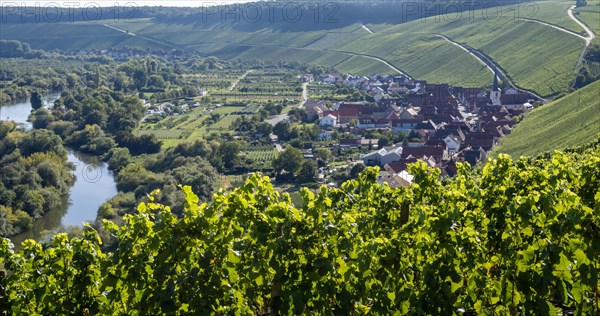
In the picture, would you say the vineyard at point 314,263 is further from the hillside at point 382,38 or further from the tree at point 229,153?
the hillside at point 382,38

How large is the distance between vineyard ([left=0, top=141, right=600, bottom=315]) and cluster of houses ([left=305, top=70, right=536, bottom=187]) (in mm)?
19749

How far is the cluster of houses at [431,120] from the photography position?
3069 cm

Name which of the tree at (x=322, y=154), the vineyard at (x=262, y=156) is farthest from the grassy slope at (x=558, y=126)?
the vineyard at (x=262, y=156)

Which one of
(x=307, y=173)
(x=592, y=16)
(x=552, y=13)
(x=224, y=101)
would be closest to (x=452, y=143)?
(x=307, y=173)

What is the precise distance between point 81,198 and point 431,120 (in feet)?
64.6

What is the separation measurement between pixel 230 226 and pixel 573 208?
2181mm

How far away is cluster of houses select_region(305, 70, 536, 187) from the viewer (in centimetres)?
3069

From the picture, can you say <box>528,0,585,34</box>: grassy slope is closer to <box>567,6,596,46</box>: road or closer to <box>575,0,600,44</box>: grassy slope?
<box>567,6,596,46</box>: road

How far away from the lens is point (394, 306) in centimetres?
461

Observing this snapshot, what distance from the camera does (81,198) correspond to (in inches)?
1155

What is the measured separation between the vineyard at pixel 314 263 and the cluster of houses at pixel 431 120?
19749 mm

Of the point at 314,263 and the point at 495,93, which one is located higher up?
the point at 314,263

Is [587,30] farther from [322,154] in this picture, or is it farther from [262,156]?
[262,156]

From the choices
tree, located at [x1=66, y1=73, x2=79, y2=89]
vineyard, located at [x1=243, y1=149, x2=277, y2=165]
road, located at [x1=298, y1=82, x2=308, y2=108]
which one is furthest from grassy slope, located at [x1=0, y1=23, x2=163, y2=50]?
vineyard, located at [x1=243, y1=149, x2=277, y2=165]
